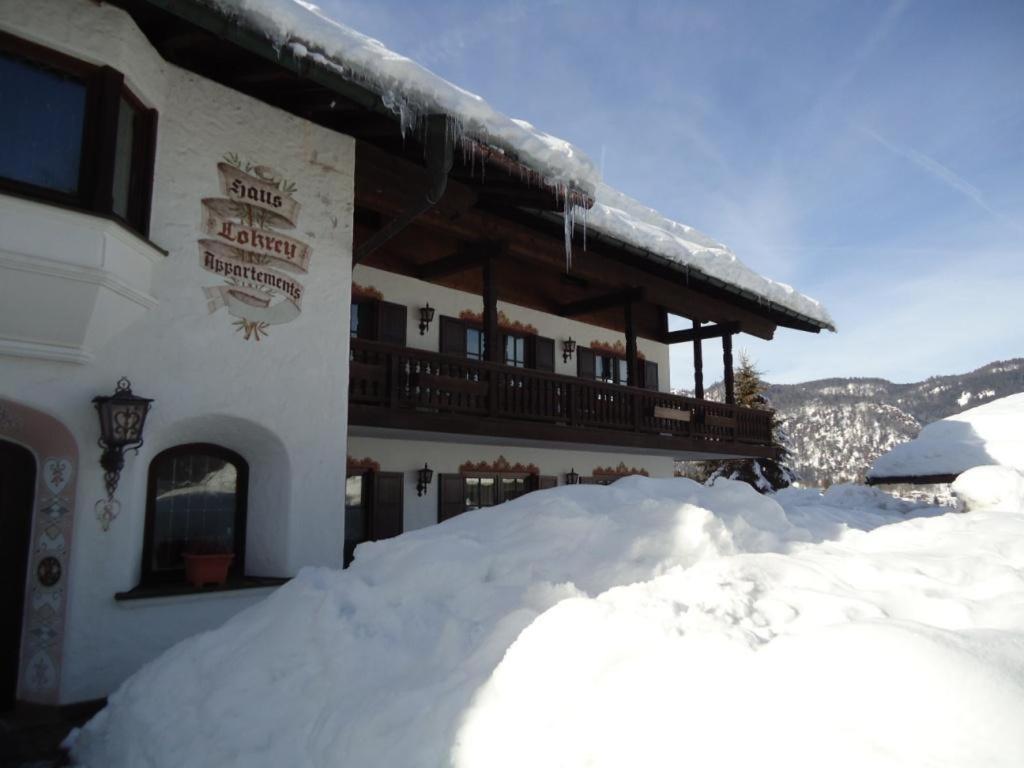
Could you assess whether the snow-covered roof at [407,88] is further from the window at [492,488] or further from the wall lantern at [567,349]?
the window at [492,488]

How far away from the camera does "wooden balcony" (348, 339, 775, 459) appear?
8.35 m

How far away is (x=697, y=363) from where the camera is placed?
49.0ft

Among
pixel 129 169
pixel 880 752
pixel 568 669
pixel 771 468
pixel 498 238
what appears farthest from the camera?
pixel 771 468

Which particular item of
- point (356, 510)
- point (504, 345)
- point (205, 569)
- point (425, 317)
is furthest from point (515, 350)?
point (205, 569)

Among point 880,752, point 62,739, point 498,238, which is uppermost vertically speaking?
point 498,238

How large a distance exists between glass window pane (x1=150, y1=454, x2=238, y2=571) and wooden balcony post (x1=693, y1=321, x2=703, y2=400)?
10.1m

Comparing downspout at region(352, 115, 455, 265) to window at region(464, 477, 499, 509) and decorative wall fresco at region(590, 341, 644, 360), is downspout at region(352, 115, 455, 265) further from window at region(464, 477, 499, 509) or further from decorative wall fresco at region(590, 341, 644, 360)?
decorative wall fresco at region(590, 341, 644, 360)

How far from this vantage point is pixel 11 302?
502cm

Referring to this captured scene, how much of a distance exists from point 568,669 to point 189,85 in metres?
6.25

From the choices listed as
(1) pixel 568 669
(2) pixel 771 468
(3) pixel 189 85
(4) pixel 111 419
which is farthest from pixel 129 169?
(2) pixel 771 468

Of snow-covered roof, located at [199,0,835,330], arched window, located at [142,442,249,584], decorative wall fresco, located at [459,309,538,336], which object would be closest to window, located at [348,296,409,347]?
decorative wall fresco, located at [459,309,538,336]

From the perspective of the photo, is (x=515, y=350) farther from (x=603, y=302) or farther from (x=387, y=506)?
(x=387, y=506)

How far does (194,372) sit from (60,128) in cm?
214

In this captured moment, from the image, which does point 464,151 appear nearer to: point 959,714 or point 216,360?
point 216,360
